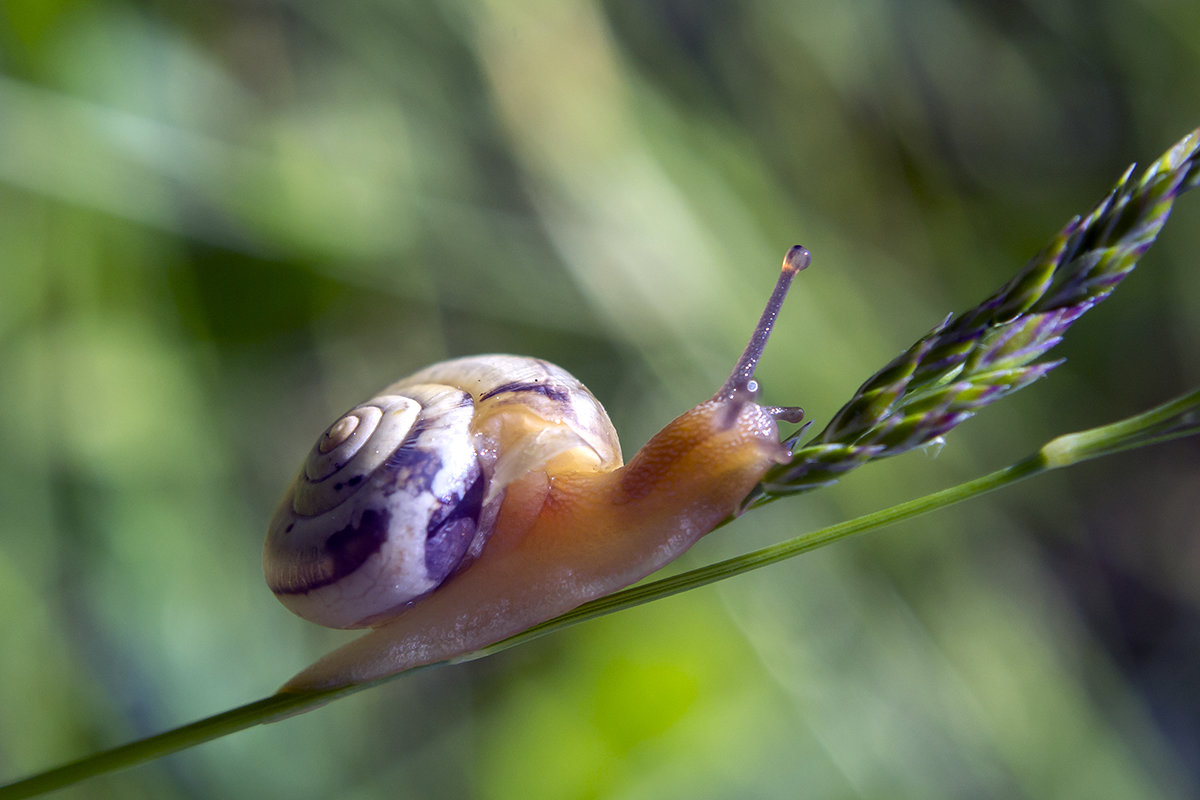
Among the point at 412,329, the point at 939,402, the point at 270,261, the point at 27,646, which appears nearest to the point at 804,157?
the point at 412,329

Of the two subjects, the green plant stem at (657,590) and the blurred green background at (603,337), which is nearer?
the green plant stem at (657,590)

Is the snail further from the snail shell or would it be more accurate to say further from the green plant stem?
the green plant stem

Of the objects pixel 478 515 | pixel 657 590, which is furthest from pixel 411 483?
pixel 657 590

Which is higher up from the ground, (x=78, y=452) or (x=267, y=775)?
(x=78, y=452)

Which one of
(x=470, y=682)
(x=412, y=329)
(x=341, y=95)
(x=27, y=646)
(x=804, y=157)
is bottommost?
(x=470, y=682)

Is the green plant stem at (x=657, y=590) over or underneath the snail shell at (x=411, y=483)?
underneath

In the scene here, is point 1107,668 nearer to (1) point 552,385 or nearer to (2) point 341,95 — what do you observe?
(1) point 552,385

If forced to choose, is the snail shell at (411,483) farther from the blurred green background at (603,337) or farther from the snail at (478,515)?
the blurred green background at (603,337)

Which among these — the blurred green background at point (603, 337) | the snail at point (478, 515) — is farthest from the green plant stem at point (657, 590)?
the blurred green background at point (603, 337)
